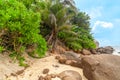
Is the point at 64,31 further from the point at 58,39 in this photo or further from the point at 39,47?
the point at 39,47

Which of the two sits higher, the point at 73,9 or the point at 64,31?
the point at 73,9

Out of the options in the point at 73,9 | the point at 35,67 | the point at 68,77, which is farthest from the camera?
the point at 73,9

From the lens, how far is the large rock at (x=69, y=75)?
43.2 ft

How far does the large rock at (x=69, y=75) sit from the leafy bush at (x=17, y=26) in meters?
2.56

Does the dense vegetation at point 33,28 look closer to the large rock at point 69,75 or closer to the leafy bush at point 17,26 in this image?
the leafy bush at point 17,26

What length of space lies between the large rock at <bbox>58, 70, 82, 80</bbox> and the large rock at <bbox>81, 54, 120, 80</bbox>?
0.44 meters

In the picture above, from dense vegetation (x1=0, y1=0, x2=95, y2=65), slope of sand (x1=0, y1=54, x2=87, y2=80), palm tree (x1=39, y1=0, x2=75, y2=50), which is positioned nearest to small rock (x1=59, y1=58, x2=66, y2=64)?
slope of sand (x1=0, y1=54, x2=87, y2=80)

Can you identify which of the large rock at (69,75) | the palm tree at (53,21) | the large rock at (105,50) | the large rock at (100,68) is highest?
the palm tree at (53,21)

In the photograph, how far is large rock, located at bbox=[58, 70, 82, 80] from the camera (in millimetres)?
13164

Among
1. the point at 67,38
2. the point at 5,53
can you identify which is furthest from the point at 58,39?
the point at 5,53

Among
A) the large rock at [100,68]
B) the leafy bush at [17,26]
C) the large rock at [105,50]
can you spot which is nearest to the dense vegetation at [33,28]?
the leafy bush at [17,26]

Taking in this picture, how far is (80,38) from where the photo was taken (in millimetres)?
24281

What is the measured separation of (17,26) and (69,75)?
3.38 meters

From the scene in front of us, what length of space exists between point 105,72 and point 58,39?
368 inches
